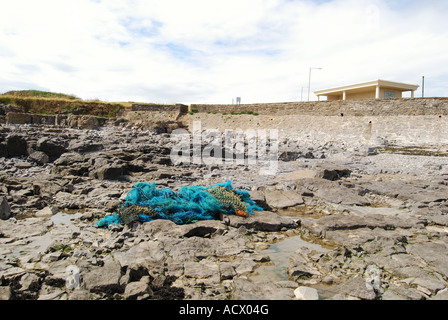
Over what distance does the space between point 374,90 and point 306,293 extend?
95.1 feet

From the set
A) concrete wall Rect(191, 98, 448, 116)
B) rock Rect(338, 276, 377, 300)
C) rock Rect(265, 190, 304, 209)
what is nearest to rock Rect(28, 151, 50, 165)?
rock Rect(265, 190, 304, 209)

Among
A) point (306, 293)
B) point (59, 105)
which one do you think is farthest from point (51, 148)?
point (59, 105)

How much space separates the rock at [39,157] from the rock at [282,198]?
8.45 m

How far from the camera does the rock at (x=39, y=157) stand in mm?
11234

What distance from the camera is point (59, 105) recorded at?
2708cm

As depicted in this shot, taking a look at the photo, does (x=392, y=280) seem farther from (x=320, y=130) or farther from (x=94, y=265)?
(x=320, y=130)

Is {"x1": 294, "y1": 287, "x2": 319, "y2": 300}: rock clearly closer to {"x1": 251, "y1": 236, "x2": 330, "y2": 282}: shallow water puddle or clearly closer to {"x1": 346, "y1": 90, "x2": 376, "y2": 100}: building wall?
{"x1": 251, "y1": 236, "x2": 330, "y2": 282}: shallow water puddle

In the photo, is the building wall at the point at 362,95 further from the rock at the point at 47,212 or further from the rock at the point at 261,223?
A: the rock at the point at 47,212

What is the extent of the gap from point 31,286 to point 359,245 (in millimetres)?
4152

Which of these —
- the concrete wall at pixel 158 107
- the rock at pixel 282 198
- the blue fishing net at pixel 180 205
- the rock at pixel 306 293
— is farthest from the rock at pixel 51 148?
the concrete wall at pixel 158 107

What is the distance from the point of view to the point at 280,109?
27312mm

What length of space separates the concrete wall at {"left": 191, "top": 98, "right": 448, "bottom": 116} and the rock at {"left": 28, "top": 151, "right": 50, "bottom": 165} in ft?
65.4

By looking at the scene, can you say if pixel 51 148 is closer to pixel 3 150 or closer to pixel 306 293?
pixel 3 150

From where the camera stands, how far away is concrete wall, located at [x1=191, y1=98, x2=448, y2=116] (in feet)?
65.8
